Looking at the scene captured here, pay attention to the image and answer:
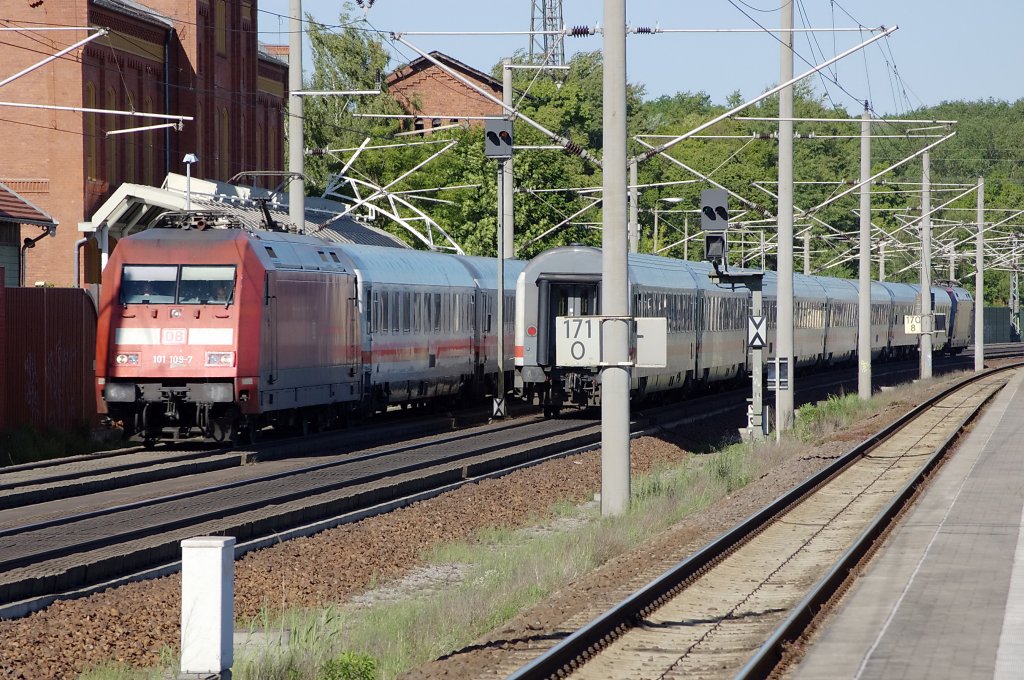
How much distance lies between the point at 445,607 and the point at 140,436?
14.6 m

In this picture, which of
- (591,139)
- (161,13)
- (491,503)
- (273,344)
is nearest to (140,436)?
(273,344)

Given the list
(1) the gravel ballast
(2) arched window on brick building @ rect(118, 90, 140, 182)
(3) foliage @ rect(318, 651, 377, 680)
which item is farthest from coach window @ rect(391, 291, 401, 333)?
(3) foliage @ rect(318, 651, 377, 680)

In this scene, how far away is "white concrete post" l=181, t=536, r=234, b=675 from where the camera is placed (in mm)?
7980

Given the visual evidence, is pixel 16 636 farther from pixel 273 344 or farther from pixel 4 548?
pixel 273 344

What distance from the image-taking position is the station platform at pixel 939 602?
929 cm

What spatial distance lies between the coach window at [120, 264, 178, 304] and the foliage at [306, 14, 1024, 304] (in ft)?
39.2

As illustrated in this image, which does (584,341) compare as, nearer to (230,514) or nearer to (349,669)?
(230,514)

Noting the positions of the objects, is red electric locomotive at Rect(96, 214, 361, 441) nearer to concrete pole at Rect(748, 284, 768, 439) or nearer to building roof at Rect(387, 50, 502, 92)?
concrete pole at Rect(748, 284, 768, 439)

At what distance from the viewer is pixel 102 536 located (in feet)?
48.8

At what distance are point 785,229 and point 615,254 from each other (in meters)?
11.9

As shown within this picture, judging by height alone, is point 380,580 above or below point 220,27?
below

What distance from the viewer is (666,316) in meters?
33.7

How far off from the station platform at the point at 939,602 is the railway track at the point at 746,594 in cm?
27

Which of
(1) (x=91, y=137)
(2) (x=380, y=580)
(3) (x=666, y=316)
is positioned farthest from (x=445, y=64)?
(2) (x=380, y=580)
